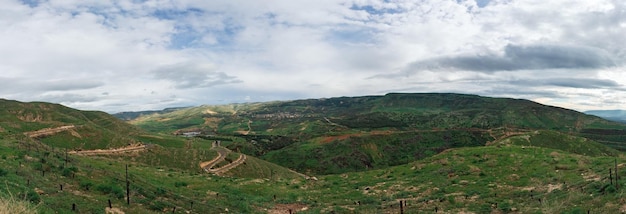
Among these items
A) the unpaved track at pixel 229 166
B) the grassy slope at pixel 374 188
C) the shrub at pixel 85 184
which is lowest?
the unpaved track at pixel 229 166

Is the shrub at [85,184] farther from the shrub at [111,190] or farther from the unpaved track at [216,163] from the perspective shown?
the unpaved track at [216,163]

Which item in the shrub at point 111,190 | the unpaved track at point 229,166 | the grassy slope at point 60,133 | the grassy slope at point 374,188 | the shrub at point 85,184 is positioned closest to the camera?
the grassy slope at point 374,188

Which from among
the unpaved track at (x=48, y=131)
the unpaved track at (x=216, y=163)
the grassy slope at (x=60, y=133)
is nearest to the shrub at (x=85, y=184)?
the grassy slope at (x=60, y=133)

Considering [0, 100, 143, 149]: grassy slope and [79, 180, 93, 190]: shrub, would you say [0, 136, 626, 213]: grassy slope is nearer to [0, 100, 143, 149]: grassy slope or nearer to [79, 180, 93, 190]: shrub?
[79, 180, 93, 190]: shrub

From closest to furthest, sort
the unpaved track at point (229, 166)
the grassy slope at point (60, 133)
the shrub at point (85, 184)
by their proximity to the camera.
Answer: the shrub at point (85, 184), the unpaved track at point (229, 166), the grassy slope at point (60, 133)

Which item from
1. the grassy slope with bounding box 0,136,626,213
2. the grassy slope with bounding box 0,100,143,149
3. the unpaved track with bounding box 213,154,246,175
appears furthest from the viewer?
the grassy slope with bounding box 0,100,143,149

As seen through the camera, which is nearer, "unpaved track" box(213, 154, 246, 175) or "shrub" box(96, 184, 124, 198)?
"shrub" box(96, 184, 124, 198)

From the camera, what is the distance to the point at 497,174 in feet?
138

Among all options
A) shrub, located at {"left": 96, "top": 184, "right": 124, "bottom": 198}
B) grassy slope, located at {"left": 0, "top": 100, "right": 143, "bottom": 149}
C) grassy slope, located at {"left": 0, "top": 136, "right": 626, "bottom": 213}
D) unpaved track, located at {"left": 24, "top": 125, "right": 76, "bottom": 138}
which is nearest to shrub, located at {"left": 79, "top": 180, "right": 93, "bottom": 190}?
grassy slope, located at {"left": 0, "top": 136, "right": 626, "bottom": 213}

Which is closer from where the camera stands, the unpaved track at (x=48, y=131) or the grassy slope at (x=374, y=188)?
the grassy slope at (x=374, y=188)

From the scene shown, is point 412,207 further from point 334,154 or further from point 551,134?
point 551,134

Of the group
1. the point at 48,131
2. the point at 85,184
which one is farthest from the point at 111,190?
the point at 48,131

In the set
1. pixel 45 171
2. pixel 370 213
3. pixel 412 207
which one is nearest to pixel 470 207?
pixel 412 207

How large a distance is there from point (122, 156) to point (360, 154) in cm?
10051
